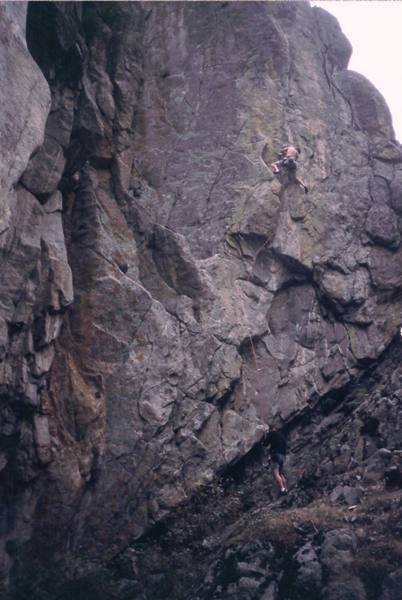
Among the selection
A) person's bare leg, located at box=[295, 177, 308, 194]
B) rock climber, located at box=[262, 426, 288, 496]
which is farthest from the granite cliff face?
rock climber, located at box=[262, 426, 288, 496]

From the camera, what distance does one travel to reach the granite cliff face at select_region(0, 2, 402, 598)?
48.9 feet

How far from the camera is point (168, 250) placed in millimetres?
18391

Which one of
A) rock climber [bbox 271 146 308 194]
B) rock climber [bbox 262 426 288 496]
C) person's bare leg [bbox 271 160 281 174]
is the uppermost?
A: rock climber [bbox 271 146 308 194]

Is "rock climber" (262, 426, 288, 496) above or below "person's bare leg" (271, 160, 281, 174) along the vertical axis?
below

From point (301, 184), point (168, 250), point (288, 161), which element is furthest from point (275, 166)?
point (168, 250)

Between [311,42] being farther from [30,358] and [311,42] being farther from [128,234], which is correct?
[30,358]

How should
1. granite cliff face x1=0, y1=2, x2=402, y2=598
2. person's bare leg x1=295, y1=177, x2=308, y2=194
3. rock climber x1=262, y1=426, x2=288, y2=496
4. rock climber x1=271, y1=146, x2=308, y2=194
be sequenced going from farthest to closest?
person's bare leg x1=295, y1=177, x2=308, y2=194, rock climber x1=271, y1=146, x2=308, y2=194, rock climber x1=262, y1=426, x2=288, y2=496, granite cliff face x1=0, y1=2, x2=402, y2=598

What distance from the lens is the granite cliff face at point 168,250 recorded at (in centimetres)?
1491

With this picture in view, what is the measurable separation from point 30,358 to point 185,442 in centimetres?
455

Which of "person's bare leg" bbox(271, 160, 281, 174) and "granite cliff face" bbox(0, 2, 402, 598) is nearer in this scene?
"granite cliff face" bbox(0, 2, 402, 598)

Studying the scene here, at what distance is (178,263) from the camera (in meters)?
18.3

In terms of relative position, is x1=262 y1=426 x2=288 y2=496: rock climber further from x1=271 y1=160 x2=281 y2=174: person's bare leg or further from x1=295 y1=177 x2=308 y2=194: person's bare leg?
x1=271 y1=160 x2=281 y2=174: person's bare leg

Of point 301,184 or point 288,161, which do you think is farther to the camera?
point 301,184

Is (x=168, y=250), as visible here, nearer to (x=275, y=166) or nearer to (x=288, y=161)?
(x=275, y=166)
